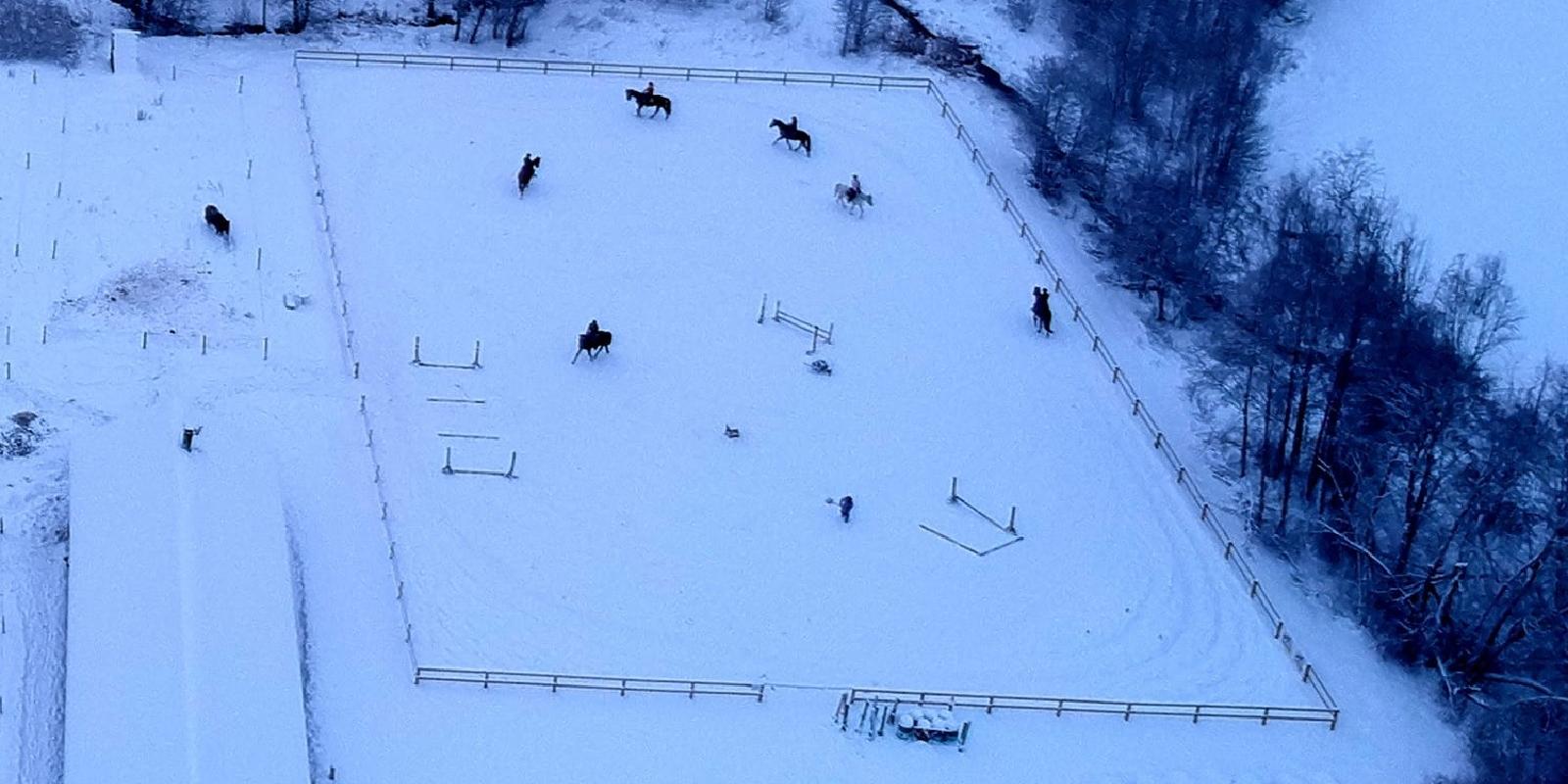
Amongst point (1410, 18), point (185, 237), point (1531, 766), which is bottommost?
point (1531, 766)

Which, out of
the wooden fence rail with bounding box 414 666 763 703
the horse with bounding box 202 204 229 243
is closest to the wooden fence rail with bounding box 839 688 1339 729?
the wooden fence rail with bounding box 414 666 763 703

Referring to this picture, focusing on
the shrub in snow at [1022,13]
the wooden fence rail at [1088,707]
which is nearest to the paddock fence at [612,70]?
the shrub in snow at [1022,13]

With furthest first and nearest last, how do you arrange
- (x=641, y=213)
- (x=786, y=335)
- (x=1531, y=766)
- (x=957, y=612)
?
(x=641, y=213)
(x=786, y=335)
(x=957, y=612)
(x=1531, y=766)

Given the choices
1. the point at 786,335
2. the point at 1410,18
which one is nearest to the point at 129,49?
the point at 786,335

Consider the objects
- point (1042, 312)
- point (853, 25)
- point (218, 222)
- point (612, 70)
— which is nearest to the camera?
point (218, 222)

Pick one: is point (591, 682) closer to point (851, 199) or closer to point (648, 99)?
point (851, 199)

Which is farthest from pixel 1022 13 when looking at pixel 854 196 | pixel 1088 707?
pixel 1088 707

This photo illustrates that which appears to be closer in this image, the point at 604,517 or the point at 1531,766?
the point at 1531,766

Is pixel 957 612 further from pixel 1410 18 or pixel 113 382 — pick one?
pixel 1410 18
